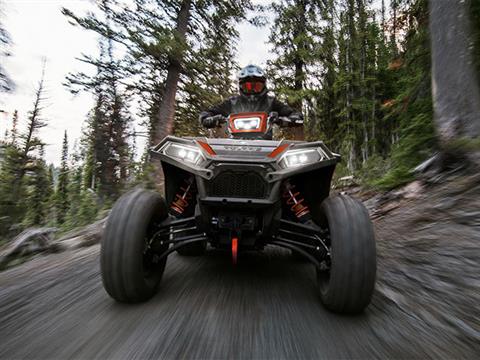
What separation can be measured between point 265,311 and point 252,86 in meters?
2.83

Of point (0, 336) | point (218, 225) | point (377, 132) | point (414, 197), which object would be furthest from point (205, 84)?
point (377, 132)

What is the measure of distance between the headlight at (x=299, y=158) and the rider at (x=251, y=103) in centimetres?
134

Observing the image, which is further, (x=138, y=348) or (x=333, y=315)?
(x=333, y=315)

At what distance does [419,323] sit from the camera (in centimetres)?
200

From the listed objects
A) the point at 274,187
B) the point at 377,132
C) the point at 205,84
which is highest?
the point at 377,132

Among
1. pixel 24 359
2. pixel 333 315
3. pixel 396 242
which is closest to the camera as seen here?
pixel 24 359

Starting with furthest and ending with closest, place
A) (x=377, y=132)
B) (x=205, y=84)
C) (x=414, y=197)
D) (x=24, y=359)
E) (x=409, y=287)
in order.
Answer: (x=377, y=132) < (x=205, y=84) < (x=414, y=197) < (x=409, y=287) < (x=24, y=359)

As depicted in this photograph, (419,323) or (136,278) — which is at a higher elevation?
(136,278)

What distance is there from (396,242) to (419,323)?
1676mm

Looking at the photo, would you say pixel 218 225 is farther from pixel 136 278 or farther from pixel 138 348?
pixel 138 348

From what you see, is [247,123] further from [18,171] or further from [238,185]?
[18,171]

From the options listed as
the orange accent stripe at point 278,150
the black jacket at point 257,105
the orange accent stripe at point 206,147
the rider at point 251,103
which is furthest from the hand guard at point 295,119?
the orange accent stripe at point 206,147

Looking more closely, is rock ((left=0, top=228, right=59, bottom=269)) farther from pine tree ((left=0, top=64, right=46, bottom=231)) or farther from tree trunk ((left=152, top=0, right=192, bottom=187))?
tree trunk ((left=152, top=0, right=192, bottom=187))

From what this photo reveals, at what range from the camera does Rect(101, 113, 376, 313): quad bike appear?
6.80 feet
